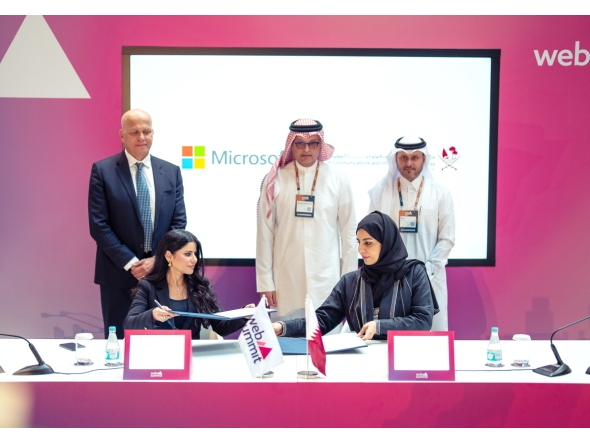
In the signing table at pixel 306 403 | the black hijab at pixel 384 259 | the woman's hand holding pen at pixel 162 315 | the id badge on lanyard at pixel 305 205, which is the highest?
the id badge on lanyard at pixel 305 205

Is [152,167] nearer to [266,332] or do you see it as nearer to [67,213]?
[67,213]

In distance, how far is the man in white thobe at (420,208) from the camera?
405 cm

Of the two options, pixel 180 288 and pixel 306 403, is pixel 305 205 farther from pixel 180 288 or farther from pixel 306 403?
pixel 306 403

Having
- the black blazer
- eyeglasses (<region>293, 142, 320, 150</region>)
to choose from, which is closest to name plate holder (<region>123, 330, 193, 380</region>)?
the black blazer

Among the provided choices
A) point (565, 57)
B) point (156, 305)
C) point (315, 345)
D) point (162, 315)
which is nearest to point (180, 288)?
point (156, 305)

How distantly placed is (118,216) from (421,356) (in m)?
2.18

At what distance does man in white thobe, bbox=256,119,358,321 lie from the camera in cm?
409

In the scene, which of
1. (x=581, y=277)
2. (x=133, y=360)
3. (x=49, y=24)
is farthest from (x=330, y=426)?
(x=49, y=24)

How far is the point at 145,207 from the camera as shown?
3840 millimetres

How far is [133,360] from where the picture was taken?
2260 mm

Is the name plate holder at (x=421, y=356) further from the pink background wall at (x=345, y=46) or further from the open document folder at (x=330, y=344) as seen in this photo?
the pink background wall at (x=345, y=46)

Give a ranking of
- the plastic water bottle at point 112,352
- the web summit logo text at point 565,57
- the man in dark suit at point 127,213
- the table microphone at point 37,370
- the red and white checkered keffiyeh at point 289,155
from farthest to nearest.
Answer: the web summit logo text at point 565,57 < the red and white checkered keffiyeh at point 289,155 < the man in dark suit at point 127,213 < the plastic water bottle at point 112,352 < the table microphone at point 37,370

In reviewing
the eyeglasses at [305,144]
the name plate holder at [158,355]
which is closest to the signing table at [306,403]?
the name plate holder at [158,355]

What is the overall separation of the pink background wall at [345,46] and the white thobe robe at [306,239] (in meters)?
0.70
